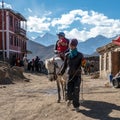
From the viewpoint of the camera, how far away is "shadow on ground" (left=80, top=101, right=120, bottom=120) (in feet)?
31.0

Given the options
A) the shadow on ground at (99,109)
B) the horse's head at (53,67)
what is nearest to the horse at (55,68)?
the horse's head at (53,67)

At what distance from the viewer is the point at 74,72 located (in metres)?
10.2

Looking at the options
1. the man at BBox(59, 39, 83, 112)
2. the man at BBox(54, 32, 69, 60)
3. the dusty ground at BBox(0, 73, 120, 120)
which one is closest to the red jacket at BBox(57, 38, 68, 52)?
the man at BBox(54, 32, 69, 60)

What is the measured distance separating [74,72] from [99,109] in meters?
1.17

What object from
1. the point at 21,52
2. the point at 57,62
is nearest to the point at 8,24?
the point at 21,52

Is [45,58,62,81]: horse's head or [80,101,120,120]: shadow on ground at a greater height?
[45,58,62,81]: horse's head

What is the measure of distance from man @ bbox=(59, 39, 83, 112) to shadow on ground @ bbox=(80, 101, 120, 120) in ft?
1.46

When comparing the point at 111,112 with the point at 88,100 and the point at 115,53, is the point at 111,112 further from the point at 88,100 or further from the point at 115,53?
the point at 115,53

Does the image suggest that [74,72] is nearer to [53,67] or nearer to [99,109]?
[99,109]

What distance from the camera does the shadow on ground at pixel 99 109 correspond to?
9.44 m

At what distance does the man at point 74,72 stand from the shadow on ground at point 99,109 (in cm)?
44

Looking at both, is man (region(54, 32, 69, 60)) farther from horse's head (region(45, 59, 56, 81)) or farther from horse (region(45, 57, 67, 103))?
horse's head (region(45, 59, 56, 81))

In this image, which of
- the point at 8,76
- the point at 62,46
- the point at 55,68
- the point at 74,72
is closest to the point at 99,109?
the point at 74,72

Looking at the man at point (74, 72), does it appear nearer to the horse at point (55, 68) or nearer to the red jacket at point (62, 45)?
the horse at point (55, 68)
